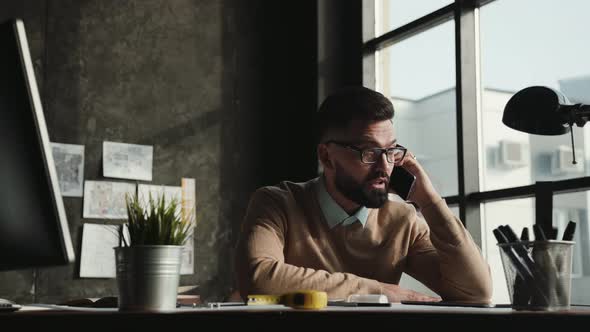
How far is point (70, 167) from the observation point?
12.4ft

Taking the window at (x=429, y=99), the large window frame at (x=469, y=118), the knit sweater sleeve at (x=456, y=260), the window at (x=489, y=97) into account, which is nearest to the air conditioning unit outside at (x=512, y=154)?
the window at (x=489, y=97)

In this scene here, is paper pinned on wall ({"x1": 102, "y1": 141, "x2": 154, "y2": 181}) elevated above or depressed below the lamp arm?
above

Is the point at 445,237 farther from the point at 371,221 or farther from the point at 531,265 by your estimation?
the point at 531,265

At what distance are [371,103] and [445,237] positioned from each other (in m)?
→ 0.54

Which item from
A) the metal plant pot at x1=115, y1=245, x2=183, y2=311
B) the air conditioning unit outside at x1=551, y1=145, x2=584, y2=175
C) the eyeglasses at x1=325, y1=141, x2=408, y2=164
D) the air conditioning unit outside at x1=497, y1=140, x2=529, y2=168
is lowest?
the metal plant pot at x1=115, y1=245, x2=183, y2=311

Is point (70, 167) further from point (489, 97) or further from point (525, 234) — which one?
point (525, 234)

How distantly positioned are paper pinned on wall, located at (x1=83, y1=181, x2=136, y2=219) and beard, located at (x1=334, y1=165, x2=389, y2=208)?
1.71 m

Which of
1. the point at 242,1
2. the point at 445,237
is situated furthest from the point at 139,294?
the point at 242,1

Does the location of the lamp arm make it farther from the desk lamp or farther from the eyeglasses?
the eyeglasses

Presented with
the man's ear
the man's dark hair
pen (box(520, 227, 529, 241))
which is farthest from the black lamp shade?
the man's ear

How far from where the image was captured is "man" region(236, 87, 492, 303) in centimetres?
217

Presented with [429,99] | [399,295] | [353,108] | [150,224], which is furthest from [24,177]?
[429,99]

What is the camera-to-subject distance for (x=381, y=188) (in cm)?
234

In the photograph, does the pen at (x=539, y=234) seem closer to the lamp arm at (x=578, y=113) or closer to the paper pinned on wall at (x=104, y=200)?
the lamp arm at (x=578, y=113)
